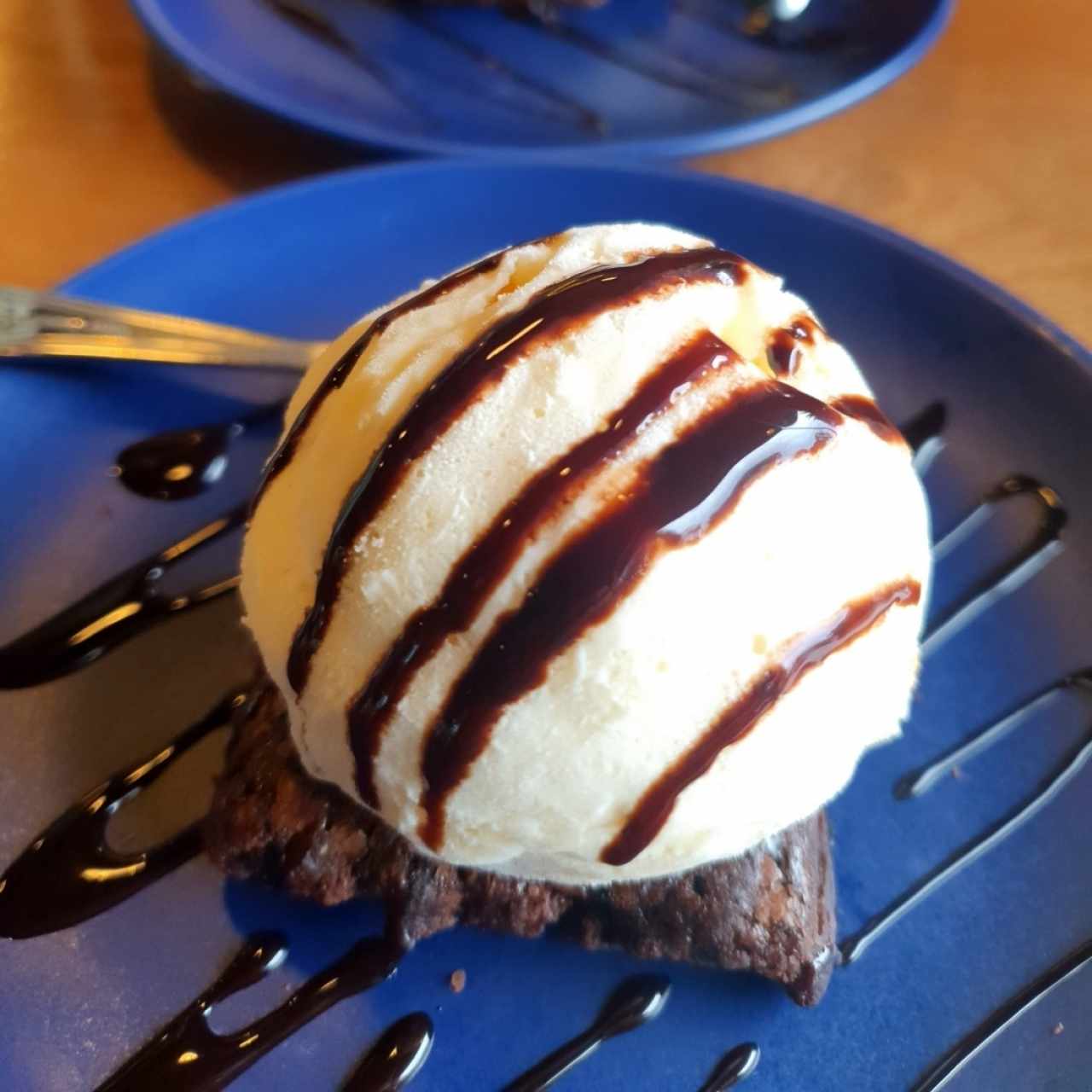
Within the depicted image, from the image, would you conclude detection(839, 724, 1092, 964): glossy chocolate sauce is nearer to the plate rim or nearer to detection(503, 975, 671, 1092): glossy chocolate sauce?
detection(503, 975, 671, 1092): glossy chocolate sauce

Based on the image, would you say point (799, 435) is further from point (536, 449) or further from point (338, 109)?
point (338, 109)

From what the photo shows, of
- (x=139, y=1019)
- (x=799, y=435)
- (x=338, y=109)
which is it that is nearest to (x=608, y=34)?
(x=338, y=109)

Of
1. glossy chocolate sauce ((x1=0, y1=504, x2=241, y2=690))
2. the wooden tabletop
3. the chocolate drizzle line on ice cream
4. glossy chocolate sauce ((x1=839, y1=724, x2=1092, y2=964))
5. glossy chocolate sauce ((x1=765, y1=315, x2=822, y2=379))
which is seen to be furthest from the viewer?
the wooden tabletop

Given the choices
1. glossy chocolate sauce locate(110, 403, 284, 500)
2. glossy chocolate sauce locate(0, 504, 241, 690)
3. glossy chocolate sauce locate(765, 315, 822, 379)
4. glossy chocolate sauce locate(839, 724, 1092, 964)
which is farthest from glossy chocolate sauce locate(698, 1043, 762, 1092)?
glossy chocolate sauce locate(110, 403, 284, 500)

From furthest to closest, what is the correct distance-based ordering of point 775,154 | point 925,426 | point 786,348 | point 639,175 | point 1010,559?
point 775,154, point 639,175, point 925,426, point 1010,559, point 786,348

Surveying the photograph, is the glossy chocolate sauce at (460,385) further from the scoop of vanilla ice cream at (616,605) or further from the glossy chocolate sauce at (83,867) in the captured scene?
the glossy chocolate sauce at (83,867)

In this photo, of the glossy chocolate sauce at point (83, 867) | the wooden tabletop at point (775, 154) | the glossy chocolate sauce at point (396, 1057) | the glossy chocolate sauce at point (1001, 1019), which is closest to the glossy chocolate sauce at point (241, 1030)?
the glossy chocolate sauce at point (396, 1057)

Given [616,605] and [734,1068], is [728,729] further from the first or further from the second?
[734,1068]

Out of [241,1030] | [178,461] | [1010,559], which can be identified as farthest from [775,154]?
[241,1030]
